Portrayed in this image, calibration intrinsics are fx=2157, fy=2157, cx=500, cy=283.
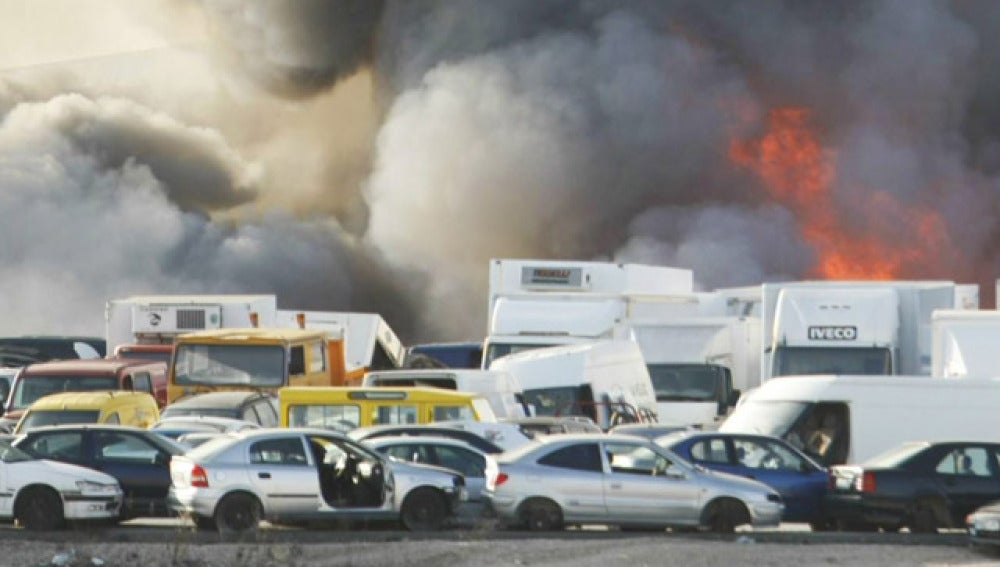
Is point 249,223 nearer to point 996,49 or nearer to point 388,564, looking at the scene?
point 996,49

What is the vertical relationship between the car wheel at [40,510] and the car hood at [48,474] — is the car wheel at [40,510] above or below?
below

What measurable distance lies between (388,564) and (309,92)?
45.9 m

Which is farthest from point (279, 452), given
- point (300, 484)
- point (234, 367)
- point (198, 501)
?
point (234, 367)

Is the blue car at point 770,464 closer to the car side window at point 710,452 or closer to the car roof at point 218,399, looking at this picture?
the car side window at point 710,452

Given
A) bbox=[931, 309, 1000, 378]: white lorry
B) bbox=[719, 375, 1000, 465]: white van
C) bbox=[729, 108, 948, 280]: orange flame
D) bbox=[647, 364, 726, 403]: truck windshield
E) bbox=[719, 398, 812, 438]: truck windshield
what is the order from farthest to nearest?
bbox=[729, 108, 948, 280]: orange flame → bbox=[647, 364, 726, 403]: truck windshield → bbox=[931, 309, 1000, 378]: white lorry → bbox=[719, 398, 812, 438]: truck windshield → bbox=[719, 375, 1000, 465]: white van

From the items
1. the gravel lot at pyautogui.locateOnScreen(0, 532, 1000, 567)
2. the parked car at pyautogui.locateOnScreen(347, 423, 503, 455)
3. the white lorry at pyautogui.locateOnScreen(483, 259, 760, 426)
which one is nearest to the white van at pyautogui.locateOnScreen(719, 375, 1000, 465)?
the parked car at pyautogui.locateOnScreen(347, 423, 503, 455)

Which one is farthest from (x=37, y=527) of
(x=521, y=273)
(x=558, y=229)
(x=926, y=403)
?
(x=558, y=229)

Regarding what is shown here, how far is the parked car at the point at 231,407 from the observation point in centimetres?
3156

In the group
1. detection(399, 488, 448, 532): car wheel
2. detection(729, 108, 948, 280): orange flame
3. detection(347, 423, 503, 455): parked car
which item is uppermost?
detection(729, 108, 948, 280): orange flame

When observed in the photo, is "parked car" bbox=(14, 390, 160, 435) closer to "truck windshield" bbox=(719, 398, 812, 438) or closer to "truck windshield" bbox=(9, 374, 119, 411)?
"truck windshield" bbox=(9, 374, 119, 411)

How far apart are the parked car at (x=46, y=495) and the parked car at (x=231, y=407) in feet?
26.3

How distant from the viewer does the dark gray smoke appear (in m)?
58.8

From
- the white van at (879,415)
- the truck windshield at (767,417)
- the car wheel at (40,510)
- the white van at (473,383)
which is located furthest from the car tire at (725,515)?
the white van at (473,383)

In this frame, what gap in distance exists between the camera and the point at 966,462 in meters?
24.0
